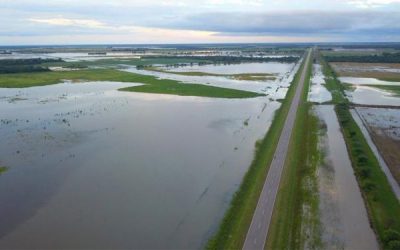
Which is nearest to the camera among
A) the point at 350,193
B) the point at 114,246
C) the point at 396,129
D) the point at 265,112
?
the point at 114,246

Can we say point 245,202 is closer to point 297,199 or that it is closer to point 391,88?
point 297,199

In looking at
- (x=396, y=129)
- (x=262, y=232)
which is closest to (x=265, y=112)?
(x=396, y=129)

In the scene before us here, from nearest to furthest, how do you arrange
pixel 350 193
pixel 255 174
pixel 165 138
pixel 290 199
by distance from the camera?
pixel 290 199, pixel 350 193, pixel 255 174, pixel 165 138

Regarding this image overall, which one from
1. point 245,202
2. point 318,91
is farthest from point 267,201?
point 318,91

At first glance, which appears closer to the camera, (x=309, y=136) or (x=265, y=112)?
(x=309, y=136)

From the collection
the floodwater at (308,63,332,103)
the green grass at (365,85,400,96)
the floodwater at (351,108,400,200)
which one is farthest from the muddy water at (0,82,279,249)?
the green grass at (365,85,400,96)

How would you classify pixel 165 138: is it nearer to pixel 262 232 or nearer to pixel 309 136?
pixel 309 136

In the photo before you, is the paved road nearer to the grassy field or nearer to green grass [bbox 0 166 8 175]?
the grassy field
